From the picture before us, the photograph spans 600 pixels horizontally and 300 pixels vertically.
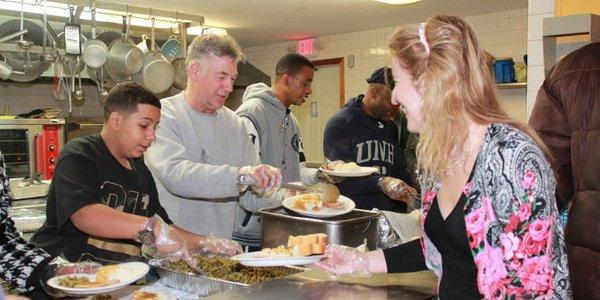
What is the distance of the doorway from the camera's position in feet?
27.8

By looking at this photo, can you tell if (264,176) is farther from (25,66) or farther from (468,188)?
(25,66)

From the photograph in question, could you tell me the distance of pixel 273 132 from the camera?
3209mm

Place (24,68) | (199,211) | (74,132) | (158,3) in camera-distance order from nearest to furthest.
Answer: (199,211), (24,68), (158,3), (74,132)

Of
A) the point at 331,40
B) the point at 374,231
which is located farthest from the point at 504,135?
the point at 331,40

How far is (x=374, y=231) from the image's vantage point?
2.26 m

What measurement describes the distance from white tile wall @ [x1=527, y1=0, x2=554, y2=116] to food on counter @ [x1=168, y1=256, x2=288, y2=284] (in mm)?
1808

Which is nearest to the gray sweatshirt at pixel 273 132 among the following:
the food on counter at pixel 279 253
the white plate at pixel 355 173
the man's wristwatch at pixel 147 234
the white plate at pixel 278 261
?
the white plate at pixel 355 173

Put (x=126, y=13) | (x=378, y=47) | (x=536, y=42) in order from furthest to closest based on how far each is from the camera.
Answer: (x=378, y=47), (x=126, y=13), (x=536, y=42)

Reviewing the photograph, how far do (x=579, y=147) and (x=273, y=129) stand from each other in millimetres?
1793

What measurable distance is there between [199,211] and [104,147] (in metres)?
0.55

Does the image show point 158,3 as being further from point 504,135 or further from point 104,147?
point 504,135

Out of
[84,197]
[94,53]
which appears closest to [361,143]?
[84,197]

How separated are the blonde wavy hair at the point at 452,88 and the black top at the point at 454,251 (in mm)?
119

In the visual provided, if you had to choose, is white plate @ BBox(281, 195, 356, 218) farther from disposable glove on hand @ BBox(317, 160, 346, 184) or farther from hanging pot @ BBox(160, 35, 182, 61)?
hanging pot @ BBox(160, 35, 182, 61)
